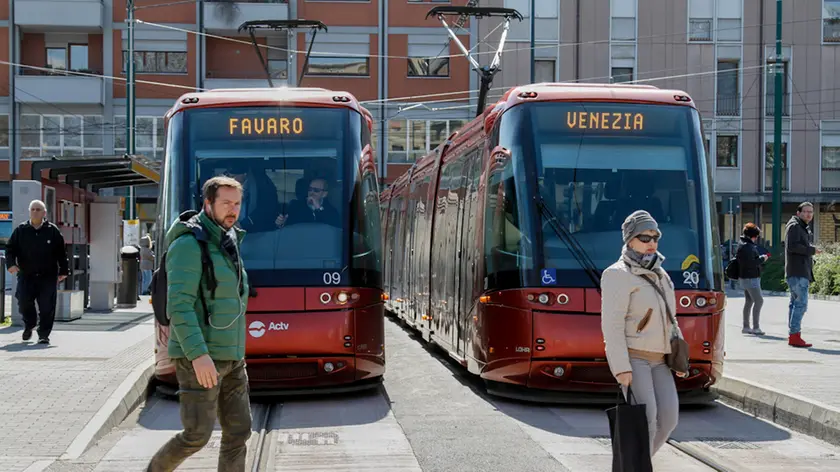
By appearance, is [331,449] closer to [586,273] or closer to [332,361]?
[332,361]

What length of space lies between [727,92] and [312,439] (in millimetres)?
42469

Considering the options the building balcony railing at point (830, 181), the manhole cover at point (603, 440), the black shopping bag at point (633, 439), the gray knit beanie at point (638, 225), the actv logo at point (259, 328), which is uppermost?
the building balcony railing at point (830, 181)

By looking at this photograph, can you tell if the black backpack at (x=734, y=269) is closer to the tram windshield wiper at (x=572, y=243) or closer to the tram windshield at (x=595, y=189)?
the tram windshield at (x=595, y=189)

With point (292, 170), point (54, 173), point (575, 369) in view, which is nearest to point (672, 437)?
point (575, 369)

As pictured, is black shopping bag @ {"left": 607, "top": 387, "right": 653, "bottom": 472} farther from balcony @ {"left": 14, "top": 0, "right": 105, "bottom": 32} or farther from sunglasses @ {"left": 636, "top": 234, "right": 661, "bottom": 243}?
balcony @ {"left": 14, "top": 0, "right": 105, "bottom": 32}

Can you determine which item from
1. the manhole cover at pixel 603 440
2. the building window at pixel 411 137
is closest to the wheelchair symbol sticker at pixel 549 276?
the manhole cover at pixel 603 440

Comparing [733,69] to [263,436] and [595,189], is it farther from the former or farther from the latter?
[263,436]

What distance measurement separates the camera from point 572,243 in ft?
34.1

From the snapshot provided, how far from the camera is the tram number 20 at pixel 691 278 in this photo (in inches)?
405

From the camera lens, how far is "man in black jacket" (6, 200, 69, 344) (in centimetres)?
1464

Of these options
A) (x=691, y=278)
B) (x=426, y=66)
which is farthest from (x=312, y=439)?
(x=426, y=66)

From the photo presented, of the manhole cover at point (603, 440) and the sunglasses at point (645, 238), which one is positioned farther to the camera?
the manhole cover at point (603, 440)

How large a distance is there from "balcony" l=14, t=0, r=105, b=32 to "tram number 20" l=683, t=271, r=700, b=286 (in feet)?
130

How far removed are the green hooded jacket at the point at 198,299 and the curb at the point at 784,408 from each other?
17.2ft
